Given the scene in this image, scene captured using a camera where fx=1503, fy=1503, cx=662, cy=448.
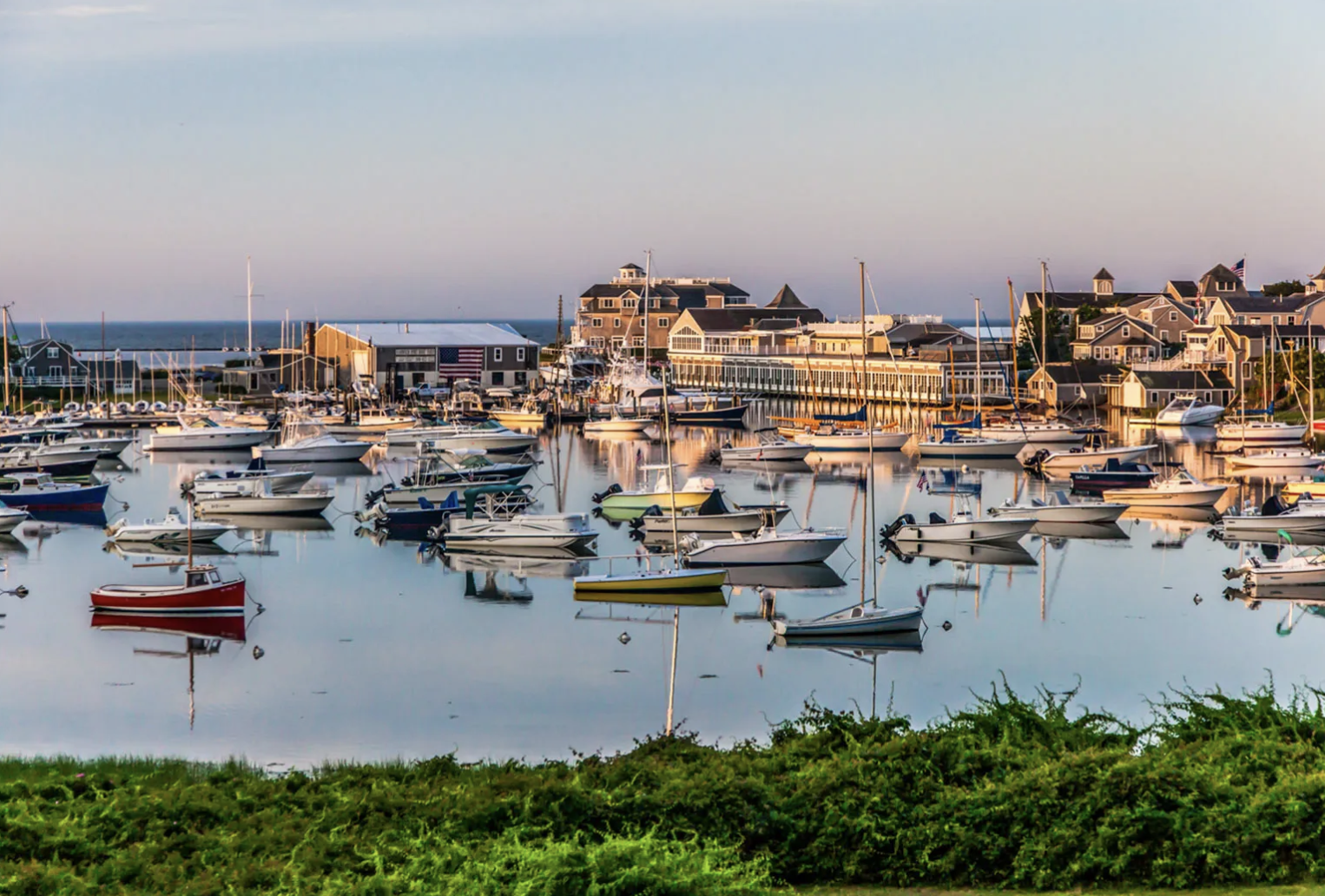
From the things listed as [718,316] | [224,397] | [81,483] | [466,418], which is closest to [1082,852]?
[81,483]

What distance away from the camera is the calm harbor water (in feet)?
65.8

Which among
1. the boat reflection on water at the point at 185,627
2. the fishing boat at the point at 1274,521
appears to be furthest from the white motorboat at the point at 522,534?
the fishing boat at the point at 1274,521

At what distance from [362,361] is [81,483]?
145ft

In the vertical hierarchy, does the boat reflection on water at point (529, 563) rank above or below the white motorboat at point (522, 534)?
below

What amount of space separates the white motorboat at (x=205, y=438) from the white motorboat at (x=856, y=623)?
141 ft

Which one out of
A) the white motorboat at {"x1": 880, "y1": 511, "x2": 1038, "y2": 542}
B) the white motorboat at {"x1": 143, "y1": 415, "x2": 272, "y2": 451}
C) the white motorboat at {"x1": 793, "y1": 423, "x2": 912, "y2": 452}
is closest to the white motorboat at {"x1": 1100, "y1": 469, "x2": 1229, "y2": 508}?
the white motorboat at {"x1": 880, "y1": 511, "x2": 1038, "y2": 542}

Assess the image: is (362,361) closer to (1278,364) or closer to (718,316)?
(718,316)

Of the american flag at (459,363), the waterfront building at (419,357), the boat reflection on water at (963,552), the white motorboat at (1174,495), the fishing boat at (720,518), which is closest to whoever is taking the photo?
the boat reflection on water at (963,552)

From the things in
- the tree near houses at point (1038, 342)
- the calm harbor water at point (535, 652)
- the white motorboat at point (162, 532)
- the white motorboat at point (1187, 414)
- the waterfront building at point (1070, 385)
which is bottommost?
the calm harbor water at point (535, 652)

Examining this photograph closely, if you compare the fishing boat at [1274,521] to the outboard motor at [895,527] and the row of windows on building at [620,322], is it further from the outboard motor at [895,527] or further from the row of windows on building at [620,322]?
the row of windows on building at [620,322]

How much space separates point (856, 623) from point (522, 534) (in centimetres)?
1147

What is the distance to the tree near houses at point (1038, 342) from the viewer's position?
92.1 metres

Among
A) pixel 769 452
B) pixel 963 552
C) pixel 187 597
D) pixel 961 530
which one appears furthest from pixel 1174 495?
pixel 187 597

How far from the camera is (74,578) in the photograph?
31797mm
